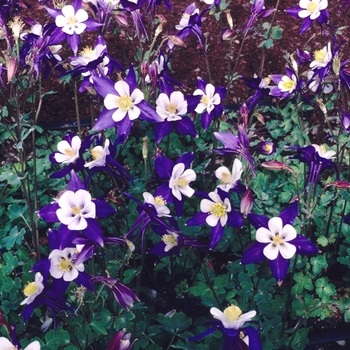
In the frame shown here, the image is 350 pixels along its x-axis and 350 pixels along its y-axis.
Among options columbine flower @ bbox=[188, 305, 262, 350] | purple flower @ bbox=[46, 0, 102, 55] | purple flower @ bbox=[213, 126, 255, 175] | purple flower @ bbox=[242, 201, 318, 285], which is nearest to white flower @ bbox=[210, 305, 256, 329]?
columbine flower @ bbox=[188, 305, 262, 350]

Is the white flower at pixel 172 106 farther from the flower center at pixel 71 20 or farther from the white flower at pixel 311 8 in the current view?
the white flower at pixel 311 8

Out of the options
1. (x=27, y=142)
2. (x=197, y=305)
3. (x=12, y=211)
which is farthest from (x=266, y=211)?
(x=27, y=142)

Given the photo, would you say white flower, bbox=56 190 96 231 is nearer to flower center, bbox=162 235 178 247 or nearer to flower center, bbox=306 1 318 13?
flower center, bbox=162 235 178 247

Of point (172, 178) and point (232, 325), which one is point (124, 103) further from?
point (232, 325)

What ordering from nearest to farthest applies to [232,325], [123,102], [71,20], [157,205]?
[232,325], [157,205], [123,102], [71,20]

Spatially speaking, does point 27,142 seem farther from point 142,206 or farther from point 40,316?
point 142,206

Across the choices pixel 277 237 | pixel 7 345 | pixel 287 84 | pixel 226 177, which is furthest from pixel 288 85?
pixel 7 345

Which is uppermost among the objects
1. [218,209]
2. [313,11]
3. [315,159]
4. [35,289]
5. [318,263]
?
[313,11]
